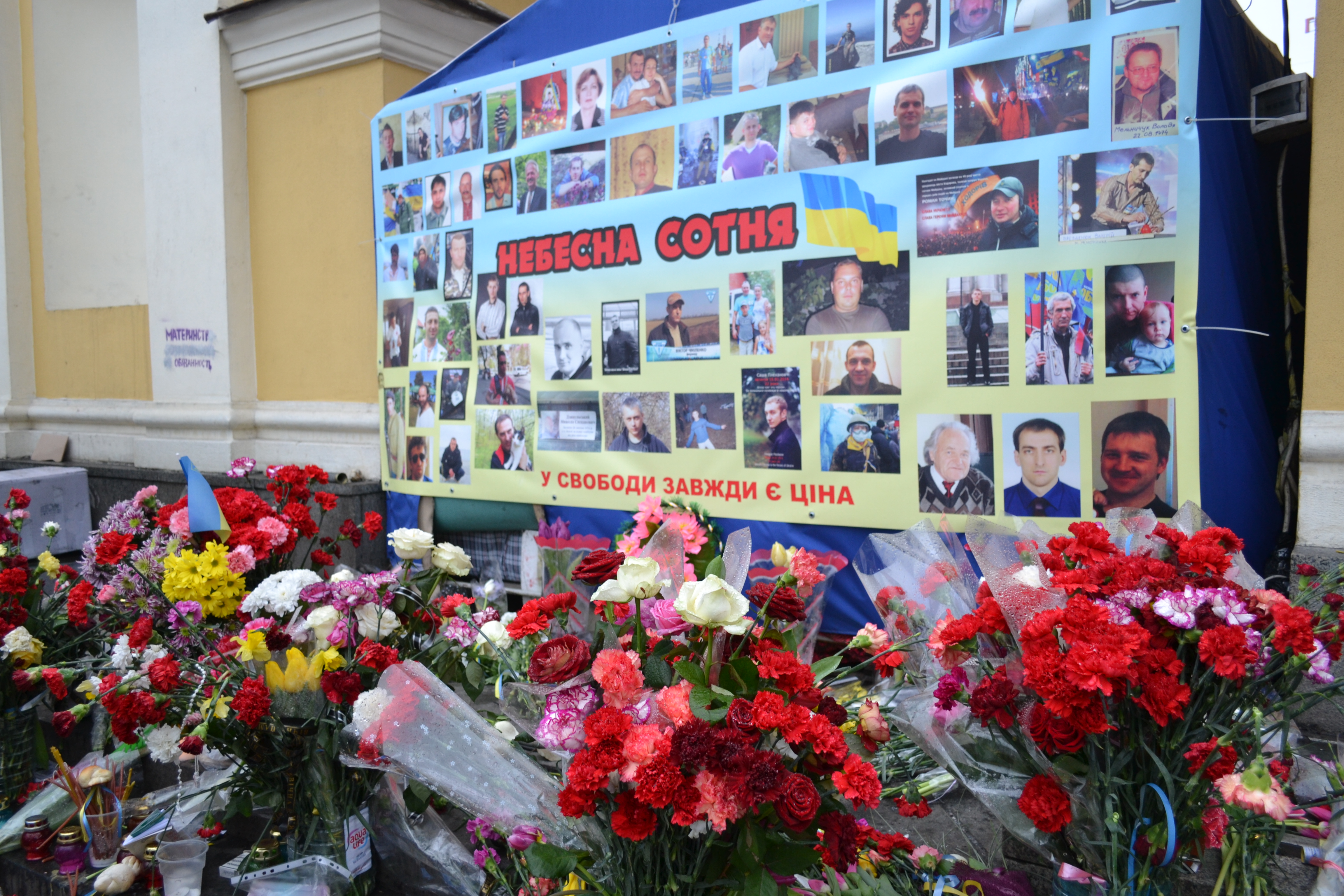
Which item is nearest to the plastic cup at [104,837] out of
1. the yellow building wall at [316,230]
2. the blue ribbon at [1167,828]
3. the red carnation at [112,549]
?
the red carnation at [112,549]

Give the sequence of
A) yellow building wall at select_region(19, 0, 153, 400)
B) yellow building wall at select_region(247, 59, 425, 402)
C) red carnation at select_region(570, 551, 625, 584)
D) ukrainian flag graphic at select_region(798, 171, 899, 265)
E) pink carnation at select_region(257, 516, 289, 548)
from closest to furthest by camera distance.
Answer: red carnation at select_region(570, 551, 625, 584)
pink carnation at select_region(257, 516, 289, 548)
ukrainian flag graphic at select_region(798, 171, 899, 265)
yellow building wall at select_region(247, 59, 425, 402)
yellow building wall at select_region(19, 0, 153, 400)

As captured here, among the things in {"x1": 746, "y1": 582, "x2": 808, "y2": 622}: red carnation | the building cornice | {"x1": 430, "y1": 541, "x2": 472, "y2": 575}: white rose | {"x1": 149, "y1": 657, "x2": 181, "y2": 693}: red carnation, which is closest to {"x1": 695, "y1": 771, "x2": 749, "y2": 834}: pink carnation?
{"x1": 746, "y1": 582, "x2": 808, "y2": 622}: red carnation

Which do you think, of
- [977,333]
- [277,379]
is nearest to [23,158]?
[277,379]

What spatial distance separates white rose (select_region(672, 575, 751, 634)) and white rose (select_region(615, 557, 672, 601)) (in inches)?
3.1

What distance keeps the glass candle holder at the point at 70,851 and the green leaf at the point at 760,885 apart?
1451mm

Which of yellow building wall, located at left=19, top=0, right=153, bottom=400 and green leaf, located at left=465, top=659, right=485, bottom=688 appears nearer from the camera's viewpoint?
green leaf, located at left=465, top=659, right=485, bottom=688

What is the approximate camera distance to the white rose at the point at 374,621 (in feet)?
5.24

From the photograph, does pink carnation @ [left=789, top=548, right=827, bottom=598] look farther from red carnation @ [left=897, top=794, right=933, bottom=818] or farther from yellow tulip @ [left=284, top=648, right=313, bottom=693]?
yellow tulip @ [left=284, top=648, right=313, bottom=693]

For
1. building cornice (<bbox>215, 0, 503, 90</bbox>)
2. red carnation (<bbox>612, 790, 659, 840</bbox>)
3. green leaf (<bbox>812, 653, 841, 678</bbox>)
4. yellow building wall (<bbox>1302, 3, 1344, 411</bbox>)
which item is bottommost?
red carnation (<bbox>612, 790, 659, 840</bbox>)

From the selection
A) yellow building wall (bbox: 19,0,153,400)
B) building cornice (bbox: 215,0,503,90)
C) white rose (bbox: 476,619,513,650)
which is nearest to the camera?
white rose (bbox: 476,619,513,650)

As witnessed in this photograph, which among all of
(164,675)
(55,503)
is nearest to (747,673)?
(164,675)

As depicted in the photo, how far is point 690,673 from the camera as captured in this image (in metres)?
1.07

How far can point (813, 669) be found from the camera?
1237mm

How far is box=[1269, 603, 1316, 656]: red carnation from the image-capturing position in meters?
1.06
